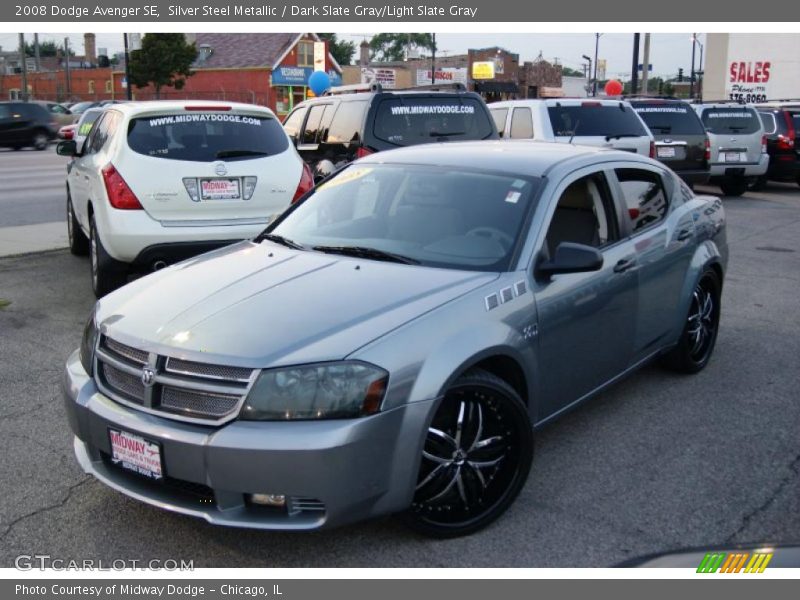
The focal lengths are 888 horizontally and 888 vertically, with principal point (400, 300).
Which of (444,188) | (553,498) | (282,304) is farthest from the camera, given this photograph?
(444,188)

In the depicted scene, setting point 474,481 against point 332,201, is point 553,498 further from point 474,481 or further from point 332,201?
point 332,201

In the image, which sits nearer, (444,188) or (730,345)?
(444,188)

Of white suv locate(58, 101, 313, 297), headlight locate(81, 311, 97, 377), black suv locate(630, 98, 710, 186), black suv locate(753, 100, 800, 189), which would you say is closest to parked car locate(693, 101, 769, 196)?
black suv locate(753, 100, 800, 189)

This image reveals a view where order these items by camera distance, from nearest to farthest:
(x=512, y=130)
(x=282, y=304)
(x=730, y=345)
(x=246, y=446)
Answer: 1. (x=246, y=446)
2. (x=282, y=304)
3. (x=730, y=345)
4. (x=512, y=130)

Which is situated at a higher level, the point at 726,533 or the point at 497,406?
the point at 497,406

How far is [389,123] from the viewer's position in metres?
10.3

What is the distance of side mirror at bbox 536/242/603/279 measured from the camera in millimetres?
4148

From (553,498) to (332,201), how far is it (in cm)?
206

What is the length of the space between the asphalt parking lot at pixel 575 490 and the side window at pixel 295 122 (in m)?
6.12

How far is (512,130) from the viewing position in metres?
13.8

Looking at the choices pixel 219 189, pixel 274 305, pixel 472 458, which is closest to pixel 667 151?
pixel 219 189

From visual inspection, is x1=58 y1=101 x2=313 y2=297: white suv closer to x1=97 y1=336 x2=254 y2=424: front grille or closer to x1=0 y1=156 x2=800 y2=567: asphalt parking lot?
x1=0 y1=156 x2=800 y2=567: asphalt parking lot

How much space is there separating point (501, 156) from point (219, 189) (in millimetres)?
3317

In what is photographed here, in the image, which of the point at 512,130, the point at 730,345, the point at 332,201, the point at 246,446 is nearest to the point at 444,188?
the point at 332,201
